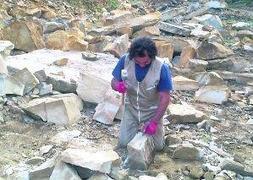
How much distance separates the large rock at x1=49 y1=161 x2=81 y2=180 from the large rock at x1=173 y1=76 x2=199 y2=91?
140 inches

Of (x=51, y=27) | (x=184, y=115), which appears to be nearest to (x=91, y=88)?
(x=184, y=115)

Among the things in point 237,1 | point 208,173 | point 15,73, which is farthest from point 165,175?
point 237,1

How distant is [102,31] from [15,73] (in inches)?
145

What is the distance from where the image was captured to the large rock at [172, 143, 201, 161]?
19.0 feet

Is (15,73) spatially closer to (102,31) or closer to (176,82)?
(176,82)

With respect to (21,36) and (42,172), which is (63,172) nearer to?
(42,172)

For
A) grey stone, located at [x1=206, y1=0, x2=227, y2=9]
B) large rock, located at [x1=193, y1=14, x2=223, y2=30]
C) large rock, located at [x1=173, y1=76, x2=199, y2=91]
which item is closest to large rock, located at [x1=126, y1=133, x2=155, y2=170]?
large rock, located at [x1=173, y1=76, x2=199, y2=91]

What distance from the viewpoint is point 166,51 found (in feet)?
31.3

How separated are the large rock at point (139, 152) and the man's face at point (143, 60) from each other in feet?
2.72

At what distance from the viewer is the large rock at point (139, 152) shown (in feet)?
18.0

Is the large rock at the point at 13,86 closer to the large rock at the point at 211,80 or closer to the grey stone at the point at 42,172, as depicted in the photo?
the grey stone at the point at 42,172

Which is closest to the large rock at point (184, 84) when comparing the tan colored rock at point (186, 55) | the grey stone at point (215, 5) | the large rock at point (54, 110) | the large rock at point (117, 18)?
the tan colored rock at point (186, 55)

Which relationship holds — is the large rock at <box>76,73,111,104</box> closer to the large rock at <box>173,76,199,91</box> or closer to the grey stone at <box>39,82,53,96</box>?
the grey stone at <box>39,82,53,96</box>

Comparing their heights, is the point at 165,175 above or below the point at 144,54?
below
